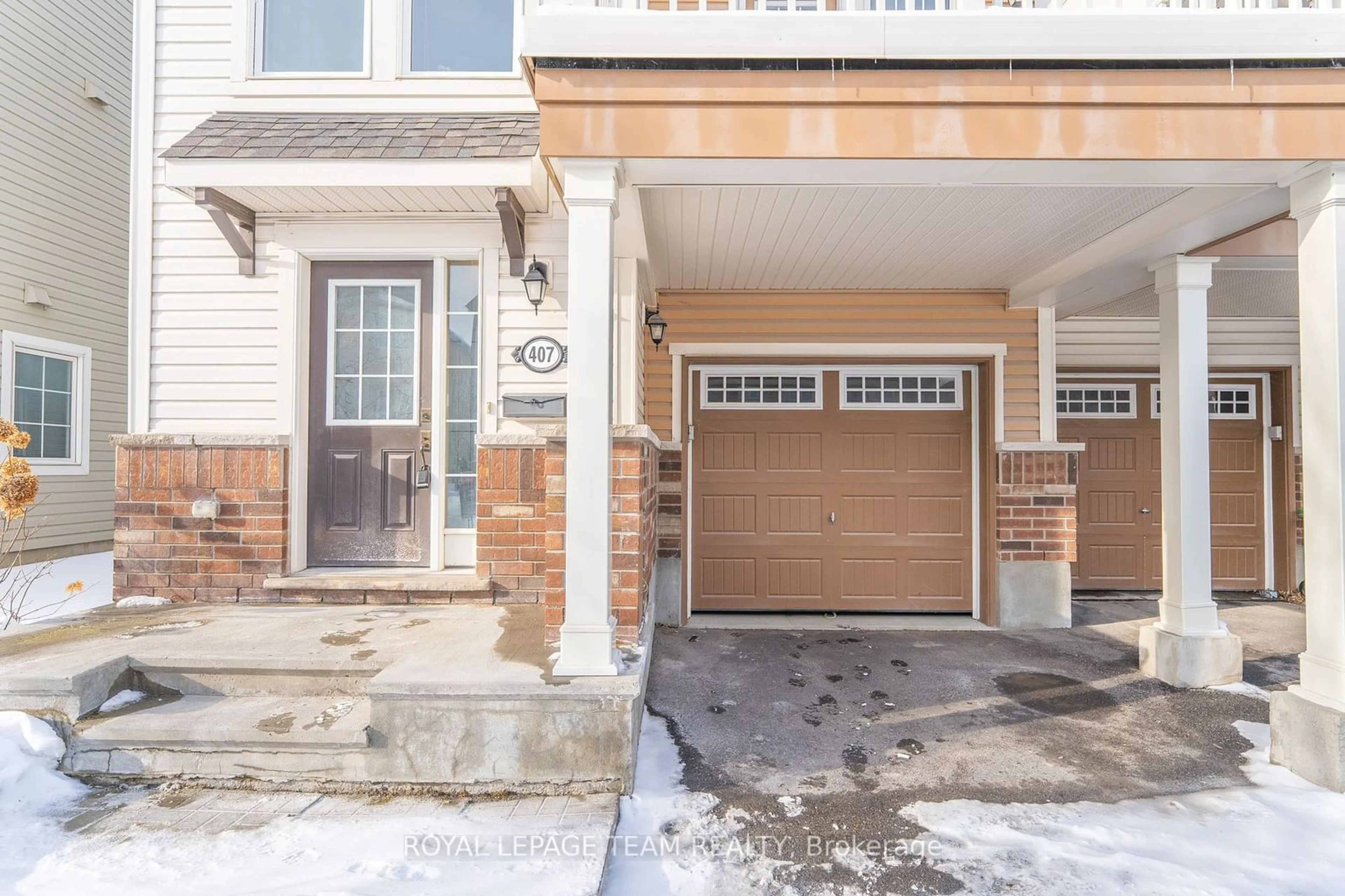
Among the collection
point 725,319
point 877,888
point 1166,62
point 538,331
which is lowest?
point 877,888

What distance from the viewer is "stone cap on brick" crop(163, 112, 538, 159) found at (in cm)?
341

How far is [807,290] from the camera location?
Result: 4.72 metres

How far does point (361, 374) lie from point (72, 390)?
4.53 m

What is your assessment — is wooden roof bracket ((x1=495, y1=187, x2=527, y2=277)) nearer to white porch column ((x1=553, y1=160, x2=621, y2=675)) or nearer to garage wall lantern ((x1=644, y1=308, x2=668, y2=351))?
garage wall lantern ((x1=644, y1=308, x2=668, y2=351))

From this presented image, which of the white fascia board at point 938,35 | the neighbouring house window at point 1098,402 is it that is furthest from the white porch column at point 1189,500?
the neighbouring house window at point 1098,402

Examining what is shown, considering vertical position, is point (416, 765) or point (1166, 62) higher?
point (1166, 62)

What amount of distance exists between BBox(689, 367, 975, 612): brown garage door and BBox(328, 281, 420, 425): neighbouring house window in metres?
2.11

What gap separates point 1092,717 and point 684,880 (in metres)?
2.33

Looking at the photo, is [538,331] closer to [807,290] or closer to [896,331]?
[807,290]

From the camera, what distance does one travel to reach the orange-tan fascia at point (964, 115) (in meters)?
2.47

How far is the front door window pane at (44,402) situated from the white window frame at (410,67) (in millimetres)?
4783

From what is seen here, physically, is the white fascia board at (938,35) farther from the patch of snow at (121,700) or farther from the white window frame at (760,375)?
the patch of snow at (121,700)

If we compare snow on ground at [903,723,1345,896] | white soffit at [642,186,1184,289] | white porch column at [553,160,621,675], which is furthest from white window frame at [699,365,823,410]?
snow on ground at [903,723,1345,896]

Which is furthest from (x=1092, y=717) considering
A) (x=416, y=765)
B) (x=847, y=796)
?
(x=416, y=765)
